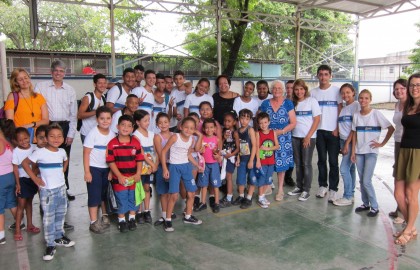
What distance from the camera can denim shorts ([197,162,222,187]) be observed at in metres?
3.86

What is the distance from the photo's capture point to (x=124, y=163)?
10.7 feet

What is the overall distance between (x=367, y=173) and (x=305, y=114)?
1.00 m

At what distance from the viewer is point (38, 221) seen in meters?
3.74

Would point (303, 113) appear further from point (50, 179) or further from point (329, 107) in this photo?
point (50, 179)

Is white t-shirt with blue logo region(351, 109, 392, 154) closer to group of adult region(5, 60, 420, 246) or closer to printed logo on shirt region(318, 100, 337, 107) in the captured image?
group of adult region(5, 60, 420, 246)

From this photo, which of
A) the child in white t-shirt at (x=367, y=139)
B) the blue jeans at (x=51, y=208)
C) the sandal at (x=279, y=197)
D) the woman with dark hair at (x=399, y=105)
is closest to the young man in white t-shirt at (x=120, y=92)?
the blue jeans at (x=51, y=208)

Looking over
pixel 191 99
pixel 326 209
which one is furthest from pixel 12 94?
pixel 326 209

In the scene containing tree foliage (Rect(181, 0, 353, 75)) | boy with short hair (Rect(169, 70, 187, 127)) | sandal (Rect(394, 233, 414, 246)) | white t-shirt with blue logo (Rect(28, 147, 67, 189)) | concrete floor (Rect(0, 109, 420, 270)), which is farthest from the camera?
tree foliage (Rect(181, 0, 353, 75))

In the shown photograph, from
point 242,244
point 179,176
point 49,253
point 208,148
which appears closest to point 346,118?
point 208,148

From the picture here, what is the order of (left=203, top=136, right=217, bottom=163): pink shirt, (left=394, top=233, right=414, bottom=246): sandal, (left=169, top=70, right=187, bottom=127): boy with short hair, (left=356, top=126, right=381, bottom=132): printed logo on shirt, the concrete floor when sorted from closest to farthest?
the concrete floor < (left=394, top=233, right=414, bottom=246): sandal < (left=356, top=126, right=381, bottom=132): printed logo on shirt < (left=203, top=136, right=217, bottom=163): pink shirt < (left=169, top=70, right=187, bottom=127): boy with short hair

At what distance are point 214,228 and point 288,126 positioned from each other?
1592 mm

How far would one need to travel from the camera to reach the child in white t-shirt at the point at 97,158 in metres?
3.19

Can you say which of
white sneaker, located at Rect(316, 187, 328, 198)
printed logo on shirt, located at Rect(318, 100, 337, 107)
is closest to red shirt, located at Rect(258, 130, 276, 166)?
printed logo on shirt, located at Rect(318, 100, 337, 107)

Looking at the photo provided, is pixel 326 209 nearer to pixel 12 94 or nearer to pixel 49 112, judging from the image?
pixel 49 112
